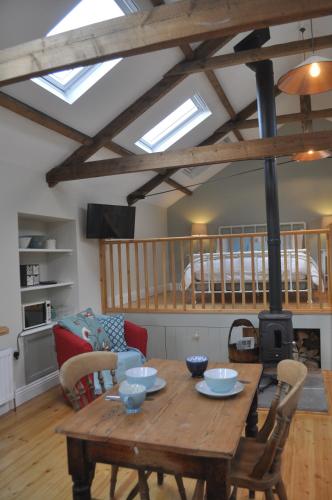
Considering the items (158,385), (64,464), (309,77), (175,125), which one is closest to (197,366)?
(158,385)

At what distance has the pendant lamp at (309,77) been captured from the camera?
8.06ft

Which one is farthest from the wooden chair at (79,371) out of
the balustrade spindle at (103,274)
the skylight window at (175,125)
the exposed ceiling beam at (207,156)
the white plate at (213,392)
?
the skylight window at (175,125)

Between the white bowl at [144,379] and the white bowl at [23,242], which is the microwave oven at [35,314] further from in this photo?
the white bowl at [144,379]

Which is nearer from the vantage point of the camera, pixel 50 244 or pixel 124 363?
pixel 124 363

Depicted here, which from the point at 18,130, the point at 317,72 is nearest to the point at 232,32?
the point at 317,72

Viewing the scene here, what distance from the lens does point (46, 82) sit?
3.49 m

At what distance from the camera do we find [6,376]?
353cm

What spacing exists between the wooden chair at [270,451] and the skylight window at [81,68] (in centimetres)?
253

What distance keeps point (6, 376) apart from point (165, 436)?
2.68 m

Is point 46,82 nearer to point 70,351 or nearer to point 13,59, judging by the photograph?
point 13,59

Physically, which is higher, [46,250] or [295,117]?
[295,117]

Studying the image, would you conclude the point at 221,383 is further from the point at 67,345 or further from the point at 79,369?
the point at 67,345

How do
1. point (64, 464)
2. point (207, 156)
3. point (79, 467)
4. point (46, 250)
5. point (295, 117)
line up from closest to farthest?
point (79, 467) → point (64, 464) → point (207, 156) → point (46, 250) → point (295, 117)

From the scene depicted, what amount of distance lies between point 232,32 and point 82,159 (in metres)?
3.17
